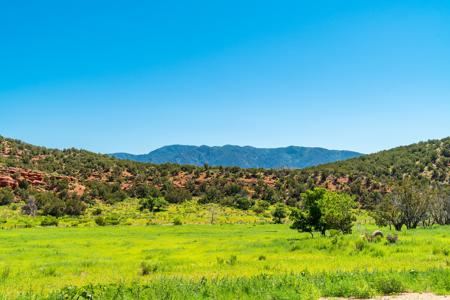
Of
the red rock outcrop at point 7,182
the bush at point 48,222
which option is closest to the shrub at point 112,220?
the bush at point 48,222

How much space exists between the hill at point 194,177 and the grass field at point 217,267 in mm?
49741

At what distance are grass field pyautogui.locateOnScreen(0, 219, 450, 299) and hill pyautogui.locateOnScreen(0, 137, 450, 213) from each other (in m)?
49.7

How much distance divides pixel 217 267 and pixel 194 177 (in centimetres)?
9065

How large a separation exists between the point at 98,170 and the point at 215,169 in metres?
32.8

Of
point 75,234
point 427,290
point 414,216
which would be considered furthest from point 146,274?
point 414,216

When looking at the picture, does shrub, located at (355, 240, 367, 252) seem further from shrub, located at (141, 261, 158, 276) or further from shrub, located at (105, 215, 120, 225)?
shrub, located at (105, 215, 120, 225)

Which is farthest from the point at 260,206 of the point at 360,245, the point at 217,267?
the point at 217,267

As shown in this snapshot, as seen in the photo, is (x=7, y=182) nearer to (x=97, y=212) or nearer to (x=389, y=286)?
(x=97, y=212)

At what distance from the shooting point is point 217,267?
23078 mm

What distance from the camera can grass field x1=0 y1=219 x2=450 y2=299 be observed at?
13820mm

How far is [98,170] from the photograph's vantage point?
374ft

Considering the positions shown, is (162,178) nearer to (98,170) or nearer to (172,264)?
(98,170)

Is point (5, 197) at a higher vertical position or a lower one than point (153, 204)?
higher

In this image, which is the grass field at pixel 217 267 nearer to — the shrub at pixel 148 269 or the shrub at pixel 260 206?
the shrub at pixel 148 269
